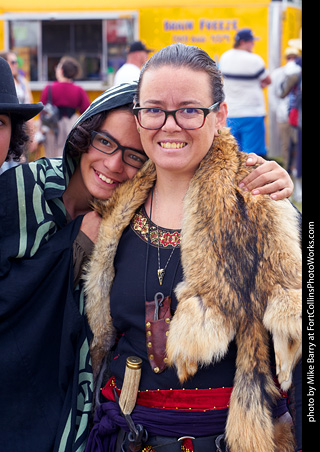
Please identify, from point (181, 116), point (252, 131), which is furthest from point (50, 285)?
point (252, 131)

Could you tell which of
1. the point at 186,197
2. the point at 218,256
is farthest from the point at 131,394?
the point at 186,197

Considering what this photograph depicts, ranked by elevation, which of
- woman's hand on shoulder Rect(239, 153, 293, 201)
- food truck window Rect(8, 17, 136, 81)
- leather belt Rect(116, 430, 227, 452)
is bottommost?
leather belt Rect(116, 430, 227, 452)

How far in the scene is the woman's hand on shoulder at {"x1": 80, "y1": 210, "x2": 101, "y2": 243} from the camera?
2125 millimetres

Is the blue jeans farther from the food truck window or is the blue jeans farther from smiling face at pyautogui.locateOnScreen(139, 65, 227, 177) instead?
smiling face at pyautogui.locateOnScreen(139, 65, 227, 177)

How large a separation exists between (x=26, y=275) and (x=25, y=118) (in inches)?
27.0

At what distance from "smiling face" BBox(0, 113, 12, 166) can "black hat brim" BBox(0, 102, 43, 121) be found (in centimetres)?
3

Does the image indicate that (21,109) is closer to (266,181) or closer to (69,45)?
(266,181)

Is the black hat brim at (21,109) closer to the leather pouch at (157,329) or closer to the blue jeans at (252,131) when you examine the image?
the leather pouch at (157,329)

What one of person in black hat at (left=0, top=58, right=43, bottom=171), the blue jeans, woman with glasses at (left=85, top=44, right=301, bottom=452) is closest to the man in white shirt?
the blue jeans

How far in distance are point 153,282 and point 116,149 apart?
1.90ft

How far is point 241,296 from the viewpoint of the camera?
169cm

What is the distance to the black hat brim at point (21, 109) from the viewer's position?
2070mm

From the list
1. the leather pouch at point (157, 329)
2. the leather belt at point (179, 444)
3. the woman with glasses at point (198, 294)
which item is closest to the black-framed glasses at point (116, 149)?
the woman with glasses at point (198, 294)

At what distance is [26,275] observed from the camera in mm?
2002
